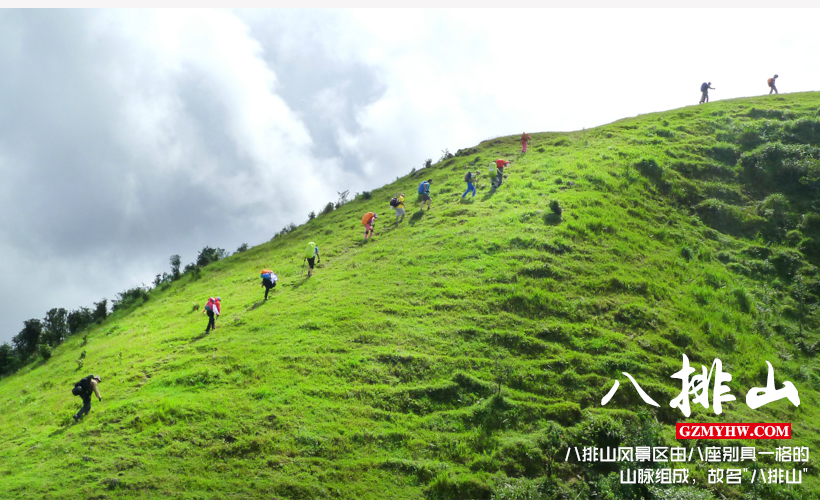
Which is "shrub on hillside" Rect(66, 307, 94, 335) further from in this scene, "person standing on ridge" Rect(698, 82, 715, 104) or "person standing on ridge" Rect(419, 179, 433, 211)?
"person standing on ridge" Rect(698, 82, 715, 104)

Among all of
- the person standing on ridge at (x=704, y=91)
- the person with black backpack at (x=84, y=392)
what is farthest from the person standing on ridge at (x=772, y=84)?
the person with black backpack at (x=84, y=392)

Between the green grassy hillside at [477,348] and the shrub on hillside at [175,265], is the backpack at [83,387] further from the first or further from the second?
the shrub on hillside at [175,265]

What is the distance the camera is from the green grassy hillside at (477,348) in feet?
44.7

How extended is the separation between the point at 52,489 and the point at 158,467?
2.48m

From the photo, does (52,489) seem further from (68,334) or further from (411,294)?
(68,334)

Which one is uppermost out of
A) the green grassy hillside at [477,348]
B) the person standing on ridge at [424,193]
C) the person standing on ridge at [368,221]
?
the person standing on ridge at [424,193]

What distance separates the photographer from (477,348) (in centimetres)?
1903

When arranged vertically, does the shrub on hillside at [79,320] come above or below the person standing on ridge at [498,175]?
below

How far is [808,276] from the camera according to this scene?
25.9 m

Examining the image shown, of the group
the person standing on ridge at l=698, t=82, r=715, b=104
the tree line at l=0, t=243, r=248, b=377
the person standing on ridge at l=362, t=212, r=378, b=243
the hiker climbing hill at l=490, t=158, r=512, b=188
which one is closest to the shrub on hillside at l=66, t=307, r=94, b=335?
the tree line at l=0, t=243, r=248, b=377

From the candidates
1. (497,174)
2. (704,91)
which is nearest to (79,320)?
(497,174)

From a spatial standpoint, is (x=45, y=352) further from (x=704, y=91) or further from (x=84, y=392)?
(x=704, y=91)

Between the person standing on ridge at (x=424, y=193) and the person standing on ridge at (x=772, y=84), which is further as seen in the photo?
the person standing on ridge at (x=772, y=84)

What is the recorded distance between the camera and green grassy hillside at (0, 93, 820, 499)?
13.6 meters
